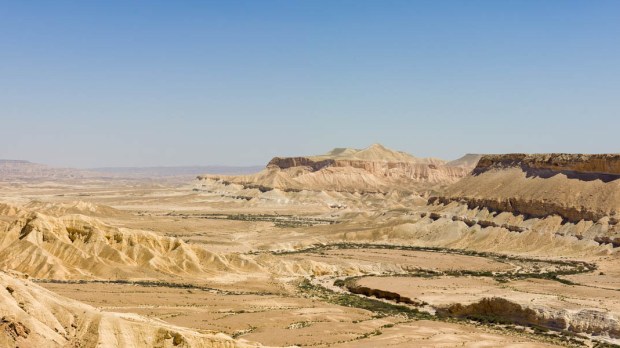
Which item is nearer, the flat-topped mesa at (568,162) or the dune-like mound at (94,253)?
the dune-like mound at (94,253)

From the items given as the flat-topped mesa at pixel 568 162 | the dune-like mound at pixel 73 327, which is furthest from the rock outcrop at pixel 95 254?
the flat-topped mesa at pixel 568 162

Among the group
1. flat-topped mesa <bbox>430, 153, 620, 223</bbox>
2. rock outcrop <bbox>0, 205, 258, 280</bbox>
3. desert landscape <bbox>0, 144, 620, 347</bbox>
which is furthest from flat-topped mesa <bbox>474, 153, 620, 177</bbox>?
rock outcrop <bbox>0, 205, 258, 280</bbox>

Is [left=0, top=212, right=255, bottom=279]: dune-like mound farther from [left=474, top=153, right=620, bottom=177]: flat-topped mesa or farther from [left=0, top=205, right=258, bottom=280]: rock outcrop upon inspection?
[left=474, top=153, right=620, bottom=177]: flat-topped mesa

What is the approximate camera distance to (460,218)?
4131 inches

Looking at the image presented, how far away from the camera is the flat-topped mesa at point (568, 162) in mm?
94688

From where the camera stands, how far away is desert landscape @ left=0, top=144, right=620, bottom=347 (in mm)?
35531

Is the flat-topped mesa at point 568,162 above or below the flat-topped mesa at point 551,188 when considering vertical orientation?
above

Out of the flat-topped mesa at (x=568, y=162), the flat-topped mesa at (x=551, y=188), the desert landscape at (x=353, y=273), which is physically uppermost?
the flat-topped mesa at (x=568, y=162)

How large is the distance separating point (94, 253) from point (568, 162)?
248ft

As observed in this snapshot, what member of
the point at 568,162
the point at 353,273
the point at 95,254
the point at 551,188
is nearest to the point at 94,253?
the point at 95,254

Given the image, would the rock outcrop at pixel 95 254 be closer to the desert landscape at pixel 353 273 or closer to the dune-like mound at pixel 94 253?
the dune-like mound at pixel 94 253

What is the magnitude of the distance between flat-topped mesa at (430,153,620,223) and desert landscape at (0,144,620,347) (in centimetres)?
25

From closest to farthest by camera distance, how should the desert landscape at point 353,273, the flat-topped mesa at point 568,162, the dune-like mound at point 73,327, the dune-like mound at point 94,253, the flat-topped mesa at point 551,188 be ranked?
1. the dune-like mound at point 73,327
2. the desert landscape at point 353,273
3. the dune-like mound at point 94,253
4. the flat-topped mesa at point 551,188
5. the flat-topped mesa at point 568,162

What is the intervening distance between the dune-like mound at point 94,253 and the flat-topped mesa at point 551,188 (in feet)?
166
